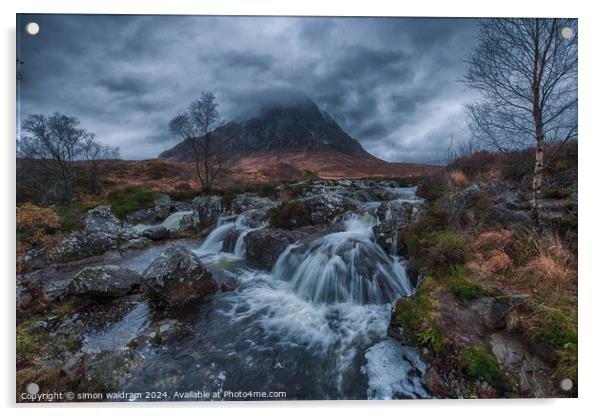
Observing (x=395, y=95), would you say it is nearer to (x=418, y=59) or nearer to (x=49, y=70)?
(x=418, y=59)

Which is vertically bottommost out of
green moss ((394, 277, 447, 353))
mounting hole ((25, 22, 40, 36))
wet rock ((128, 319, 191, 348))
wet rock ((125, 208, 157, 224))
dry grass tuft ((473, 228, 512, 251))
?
wet rock ((128, 319, 191, 348))

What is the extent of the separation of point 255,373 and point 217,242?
3873 mm

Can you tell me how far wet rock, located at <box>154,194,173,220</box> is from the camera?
7176mm

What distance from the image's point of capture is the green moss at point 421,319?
237 cm

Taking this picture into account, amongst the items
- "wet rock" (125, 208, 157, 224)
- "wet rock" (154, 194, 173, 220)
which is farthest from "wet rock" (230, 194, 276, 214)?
"wet rock" (125, 208, 157, 224)

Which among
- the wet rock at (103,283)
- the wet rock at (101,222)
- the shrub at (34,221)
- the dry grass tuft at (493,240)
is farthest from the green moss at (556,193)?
the wet rock at (101,222)

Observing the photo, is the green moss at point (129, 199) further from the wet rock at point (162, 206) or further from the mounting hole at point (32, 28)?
the mounting hole at point (32, 28)

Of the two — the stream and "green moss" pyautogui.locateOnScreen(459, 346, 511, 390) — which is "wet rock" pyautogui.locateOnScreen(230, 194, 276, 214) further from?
"green moss" pyautogui.locateOnScreen(459, 346, 511, 390)

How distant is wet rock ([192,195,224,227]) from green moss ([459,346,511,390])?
6063mm

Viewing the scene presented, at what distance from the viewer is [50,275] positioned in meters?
3.57

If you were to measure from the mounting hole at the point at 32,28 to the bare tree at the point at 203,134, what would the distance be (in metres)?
1.78

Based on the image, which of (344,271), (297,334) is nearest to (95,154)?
(297,334)

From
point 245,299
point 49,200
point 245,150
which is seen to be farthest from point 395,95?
point 49,200

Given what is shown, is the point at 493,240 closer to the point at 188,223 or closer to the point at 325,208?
the point at 325,208
